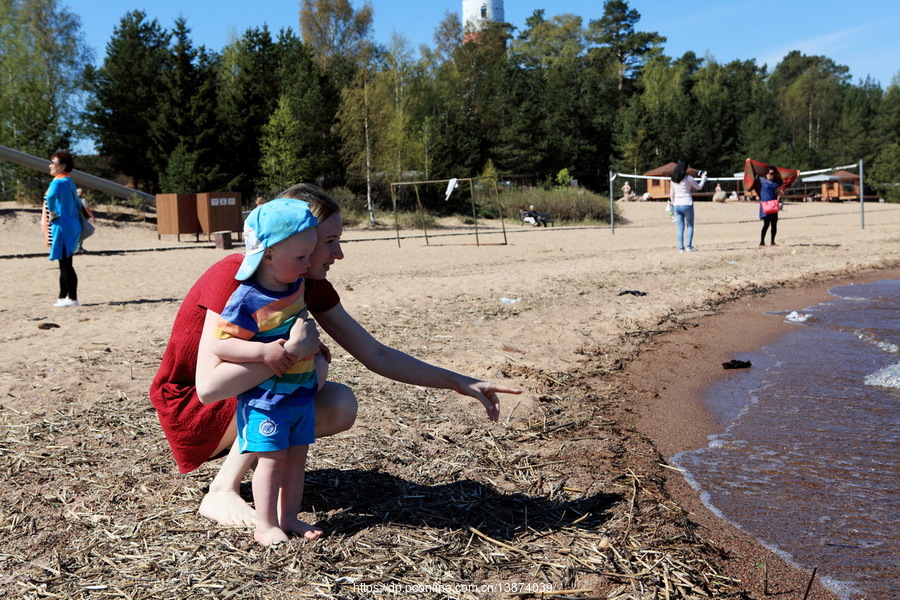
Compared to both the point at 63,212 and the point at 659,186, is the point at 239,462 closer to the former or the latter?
the point at 63,212

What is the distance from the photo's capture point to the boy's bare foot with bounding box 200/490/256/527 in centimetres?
317

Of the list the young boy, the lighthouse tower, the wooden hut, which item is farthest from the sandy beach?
the lighthouse tower

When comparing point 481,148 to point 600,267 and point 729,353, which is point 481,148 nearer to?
point 600,267

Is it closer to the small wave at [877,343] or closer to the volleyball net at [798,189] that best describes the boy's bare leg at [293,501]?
the small wave at [877,343]

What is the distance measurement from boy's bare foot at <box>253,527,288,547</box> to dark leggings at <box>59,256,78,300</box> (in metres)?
8.20

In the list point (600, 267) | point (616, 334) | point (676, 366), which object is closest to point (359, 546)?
point (676, 366)

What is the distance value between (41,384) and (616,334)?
16.5 ft

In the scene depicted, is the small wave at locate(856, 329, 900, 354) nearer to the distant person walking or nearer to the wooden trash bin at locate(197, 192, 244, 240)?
the distant person walking

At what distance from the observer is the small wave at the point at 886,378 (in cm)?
636

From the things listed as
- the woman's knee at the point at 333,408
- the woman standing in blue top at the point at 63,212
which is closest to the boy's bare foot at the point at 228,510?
the woman's knee at the point at 333,408

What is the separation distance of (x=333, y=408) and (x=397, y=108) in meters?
37.3

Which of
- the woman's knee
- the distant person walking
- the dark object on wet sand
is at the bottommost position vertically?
the dark object on wet sand

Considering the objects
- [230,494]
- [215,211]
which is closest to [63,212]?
[230,494]

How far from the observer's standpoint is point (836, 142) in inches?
2766
